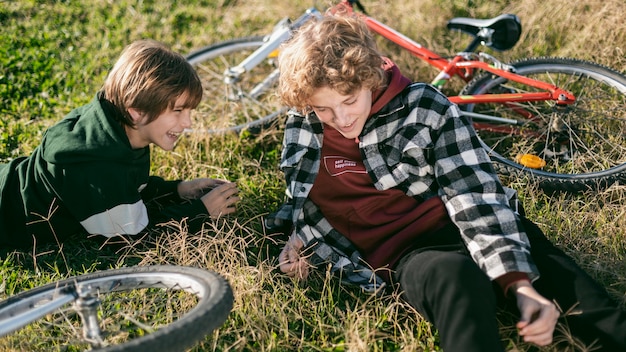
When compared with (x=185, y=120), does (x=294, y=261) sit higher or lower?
lower

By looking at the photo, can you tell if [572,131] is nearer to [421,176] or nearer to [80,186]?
[421,176]

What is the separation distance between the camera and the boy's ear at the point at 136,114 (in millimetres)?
3295

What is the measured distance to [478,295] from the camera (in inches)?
93.8

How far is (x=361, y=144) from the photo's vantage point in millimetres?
3051

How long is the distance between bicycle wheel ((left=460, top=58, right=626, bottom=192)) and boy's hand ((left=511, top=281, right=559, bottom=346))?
146cm

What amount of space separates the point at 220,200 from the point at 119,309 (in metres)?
0.83

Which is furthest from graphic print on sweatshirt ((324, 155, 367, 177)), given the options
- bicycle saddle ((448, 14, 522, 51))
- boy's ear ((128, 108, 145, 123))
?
bicycle saddle ((448, 14, 522, 51))

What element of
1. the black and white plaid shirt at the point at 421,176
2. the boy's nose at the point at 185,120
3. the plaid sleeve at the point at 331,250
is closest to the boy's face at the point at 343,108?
the black and white plaid shirt at the point at 421,176

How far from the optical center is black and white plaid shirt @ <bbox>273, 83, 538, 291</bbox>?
107 inches

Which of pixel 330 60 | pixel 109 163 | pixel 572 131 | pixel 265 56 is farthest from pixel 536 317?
pixel 265 56

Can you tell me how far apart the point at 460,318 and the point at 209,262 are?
1.25 meters

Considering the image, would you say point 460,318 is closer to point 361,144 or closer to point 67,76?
point 361,144

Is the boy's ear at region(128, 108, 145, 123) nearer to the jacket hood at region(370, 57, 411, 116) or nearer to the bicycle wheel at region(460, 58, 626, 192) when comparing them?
the jacket hood at region(370, 57, 411, 116)

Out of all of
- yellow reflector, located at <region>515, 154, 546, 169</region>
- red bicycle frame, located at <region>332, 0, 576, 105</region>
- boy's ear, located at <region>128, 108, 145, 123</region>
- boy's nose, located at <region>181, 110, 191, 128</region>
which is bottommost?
yellow reflector, located at <region>515, 154, 546, 169</region>
